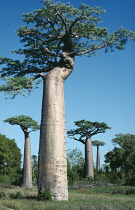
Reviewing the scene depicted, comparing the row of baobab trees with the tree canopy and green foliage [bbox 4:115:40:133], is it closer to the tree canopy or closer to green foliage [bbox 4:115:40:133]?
green foliage [bbox 4:115:40:133]

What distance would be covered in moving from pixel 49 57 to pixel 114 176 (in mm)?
23787

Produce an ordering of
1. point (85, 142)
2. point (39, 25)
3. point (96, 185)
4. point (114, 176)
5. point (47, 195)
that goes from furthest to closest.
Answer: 1. point (114, 176)
2. point (85, 142)
3. point (96, 185)
4. point (39, 25)
5. point (47, 195)

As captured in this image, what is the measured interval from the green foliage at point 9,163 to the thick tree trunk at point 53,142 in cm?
2231

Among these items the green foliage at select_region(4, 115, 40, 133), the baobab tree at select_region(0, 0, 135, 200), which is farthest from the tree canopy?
the green foliage at select_region(4, 115, 40, 133)

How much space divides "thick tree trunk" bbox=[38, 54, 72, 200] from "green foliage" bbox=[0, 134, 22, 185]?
2231 centimetres

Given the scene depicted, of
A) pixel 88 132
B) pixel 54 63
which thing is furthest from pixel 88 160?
pixel 54 63

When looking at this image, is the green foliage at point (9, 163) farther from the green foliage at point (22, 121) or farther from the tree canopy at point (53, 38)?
the tree canopy at point (53, 38)

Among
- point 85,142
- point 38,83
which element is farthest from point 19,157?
point 38,83

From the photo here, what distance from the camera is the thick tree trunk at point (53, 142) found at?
9.91 metres

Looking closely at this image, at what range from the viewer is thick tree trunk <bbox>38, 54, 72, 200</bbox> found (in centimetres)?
991

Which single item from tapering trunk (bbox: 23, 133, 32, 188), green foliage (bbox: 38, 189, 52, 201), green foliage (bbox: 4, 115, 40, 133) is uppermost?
green foliage (bbox: 4, 115, 40, 133)

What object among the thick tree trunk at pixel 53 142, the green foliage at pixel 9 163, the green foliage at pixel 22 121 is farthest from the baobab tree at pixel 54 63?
the green foliage at pixel 9 163

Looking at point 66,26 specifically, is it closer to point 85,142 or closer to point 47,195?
point 47,195

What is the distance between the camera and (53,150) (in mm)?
10086
